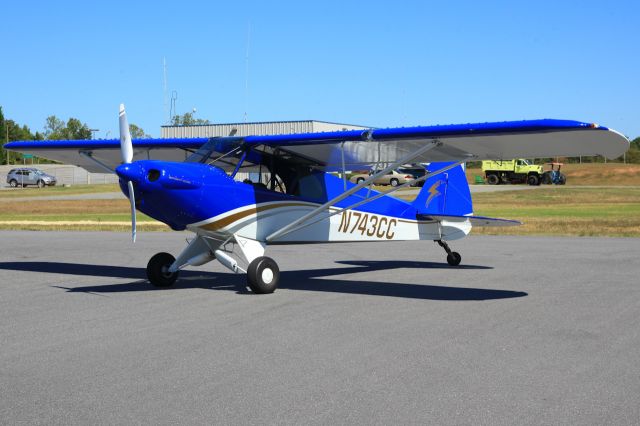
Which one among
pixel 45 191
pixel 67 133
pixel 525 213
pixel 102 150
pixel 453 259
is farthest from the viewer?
pixel 67 133

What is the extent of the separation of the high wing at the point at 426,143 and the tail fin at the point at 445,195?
53.9 inches

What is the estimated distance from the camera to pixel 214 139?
1171cm

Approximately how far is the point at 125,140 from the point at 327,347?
5.38 meters

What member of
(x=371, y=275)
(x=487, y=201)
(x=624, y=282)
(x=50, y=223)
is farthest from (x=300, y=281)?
(x=487, y=201)

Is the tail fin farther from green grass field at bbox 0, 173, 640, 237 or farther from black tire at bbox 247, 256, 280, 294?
green grass field at bbox 0, 173, 640, 237

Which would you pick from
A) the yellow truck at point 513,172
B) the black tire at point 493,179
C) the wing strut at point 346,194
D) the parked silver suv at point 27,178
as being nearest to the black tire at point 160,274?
the wing strut at point 346,194

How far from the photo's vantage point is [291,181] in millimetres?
12141

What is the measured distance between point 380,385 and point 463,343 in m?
1.77

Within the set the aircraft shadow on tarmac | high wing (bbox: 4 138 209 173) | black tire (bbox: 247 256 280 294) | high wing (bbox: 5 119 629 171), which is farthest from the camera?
high wing (bbox: 4 138 209 173)

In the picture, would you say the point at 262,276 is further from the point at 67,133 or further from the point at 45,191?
the point at 67,133

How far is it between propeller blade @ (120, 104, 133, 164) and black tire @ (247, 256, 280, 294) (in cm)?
231

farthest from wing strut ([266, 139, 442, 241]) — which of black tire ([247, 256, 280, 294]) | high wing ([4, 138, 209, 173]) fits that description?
high wing ([4, 138, 209, 173])

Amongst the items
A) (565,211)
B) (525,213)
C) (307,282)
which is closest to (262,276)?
(307,282)

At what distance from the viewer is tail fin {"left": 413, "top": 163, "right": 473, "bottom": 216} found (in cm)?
1430
